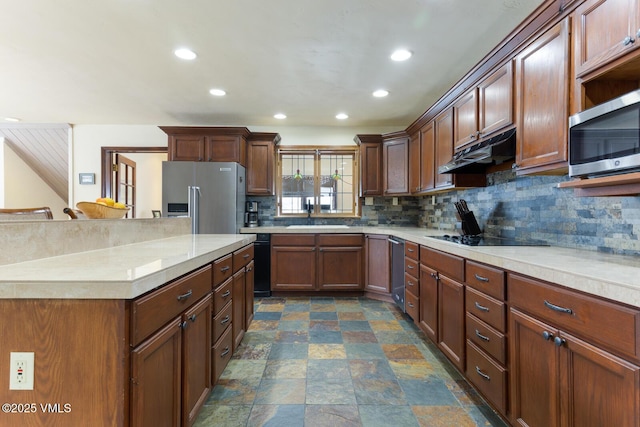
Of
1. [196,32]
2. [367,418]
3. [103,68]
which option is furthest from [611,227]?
[103,68]

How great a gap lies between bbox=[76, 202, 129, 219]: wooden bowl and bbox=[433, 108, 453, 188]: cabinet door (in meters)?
2.75

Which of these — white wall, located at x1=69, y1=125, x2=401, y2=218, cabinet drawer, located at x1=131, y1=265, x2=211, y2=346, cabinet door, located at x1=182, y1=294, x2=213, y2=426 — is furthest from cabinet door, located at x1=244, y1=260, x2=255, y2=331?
white wall, located at x1=69, y1=125, x2=401, y2=218

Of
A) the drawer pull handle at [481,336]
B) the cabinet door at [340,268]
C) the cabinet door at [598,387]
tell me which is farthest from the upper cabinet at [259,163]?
the cabinet door at [598,387]

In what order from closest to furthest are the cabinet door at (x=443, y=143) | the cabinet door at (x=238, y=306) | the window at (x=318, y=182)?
1. the cabinet door at (x=238, y=306)
2. the cabinet door at (x=443, y=143)
3. the window at (x=318, y=182)

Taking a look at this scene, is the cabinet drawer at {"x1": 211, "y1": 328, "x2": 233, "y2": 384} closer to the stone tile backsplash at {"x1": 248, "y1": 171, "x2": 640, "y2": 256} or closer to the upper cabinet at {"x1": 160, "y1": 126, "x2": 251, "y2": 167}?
the stone tile backsplash at {"x1": 248, "y1": 171, "x2": 640, "y2": 256}

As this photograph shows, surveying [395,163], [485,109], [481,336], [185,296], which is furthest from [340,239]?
[185,296]

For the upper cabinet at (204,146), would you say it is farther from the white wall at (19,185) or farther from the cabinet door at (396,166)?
the cabinet door at (396,166)

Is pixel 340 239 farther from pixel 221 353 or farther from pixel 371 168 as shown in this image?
pixel 221 353

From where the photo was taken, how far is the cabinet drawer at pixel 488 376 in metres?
1.43

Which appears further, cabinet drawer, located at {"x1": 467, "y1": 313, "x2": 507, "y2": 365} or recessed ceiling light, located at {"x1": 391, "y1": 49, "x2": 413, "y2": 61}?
recessed ceiling light, located at {"x1": 391, "y1": 49, "x2": 413, "y2": 61}

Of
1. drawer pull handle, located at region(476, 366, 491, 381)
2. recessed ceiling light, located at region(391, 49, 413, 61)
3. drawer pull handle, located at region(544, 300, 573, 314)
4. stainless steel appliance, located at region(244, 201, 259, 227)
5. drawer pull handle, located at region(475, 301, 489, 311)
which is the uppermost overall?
recessed ceiling light, located at region(391, 49, 413, 61)

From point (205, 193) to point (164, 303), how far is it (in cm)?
277

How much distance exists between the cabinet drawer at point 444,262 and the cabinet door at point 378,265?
1.03 metres

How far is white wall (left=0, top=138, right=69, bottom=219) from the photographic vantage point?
270 cm
